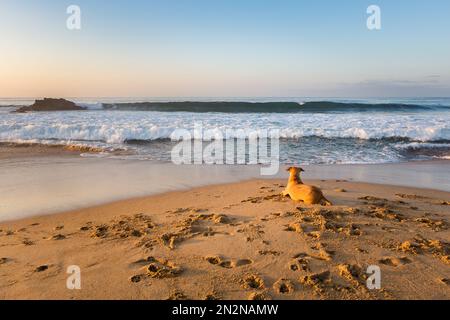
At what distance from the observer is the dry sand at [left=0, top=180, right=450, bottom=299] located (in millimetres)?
2990

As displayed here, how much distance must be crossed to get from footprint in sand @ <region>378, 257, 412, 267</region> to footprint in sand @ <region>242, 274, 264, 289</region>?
131cm

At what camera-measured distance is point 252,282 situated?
3.07 metres

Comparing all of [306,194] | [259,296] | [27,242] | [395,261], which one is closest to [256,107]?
[306,194]

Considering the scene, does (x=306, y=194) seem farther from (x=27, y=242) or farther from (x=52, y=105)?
(x=52, y=105)

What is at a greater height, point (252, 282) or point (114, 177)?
point (114, 177)

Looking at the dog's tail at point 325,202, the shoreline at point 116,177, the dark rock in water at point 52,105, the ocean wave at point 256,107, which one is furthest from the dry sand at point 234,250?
the dark rock in water at point 52,105

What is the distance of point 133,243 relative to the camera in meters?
3.94

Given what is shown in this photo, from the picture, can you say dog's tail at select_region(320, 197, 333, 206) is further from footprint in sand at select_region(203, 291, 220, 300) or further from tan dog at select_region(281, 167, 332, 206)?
footprint in sand at select_region(203, 291, 220, 300)

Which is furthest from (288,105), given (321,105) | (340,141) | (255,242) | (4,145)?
(255,242)

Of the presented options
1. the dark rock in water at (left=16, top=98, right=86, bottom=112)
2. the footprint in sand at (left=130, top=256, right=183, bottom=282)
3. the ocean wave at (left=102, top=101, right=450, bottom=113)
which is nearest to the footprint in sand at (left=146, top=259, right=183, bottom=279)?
the footprint in sand at (left=130, top=256, right=183, bottom=282)

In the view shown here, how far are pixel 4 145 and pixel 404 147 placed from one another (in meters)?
14.5

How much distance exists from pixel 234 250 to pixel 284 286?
2.72ft
